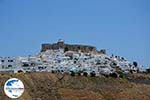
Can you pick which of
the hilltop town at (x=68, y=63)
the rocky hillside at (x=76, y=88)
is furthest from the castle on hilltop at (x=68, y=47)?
the rocky hillside at (x=76, y=88)

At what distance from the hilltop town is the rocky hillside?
5.42 m

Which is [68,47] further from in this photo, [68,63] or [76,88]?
[76,88]

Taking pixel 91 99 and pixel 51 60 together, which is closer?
pixel 91 99

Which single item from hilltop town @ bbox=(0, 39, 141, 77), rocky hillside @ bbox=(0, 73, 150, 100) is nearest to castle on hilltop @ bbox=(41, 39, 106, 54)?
hilltop town @ bbox=(0, 39, 141, 77)

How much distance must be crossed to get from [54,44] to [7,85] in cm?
8447

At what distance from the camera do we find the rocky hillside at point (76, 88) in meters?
40.9

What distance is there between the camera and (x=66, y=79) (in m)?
49.5

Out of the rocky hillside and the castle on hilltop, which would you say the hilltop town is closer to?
the castle on hilltop

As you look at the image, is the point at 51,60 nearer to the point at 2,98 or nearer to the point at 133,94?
the point at 133,94

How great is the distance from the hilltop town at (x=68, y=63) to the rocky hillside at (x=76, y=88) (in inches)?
213

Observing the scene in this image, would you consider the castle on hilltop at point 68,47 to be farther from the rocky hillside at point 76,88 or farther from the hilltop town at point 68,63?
the rocky hillside at point 76,88

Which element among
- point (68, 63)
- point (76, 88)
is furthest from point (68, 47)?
point (76, 88)

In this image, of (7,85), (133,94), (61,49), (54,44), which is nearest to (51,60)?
(61,49)

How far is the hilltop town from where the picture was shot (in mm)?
63688
